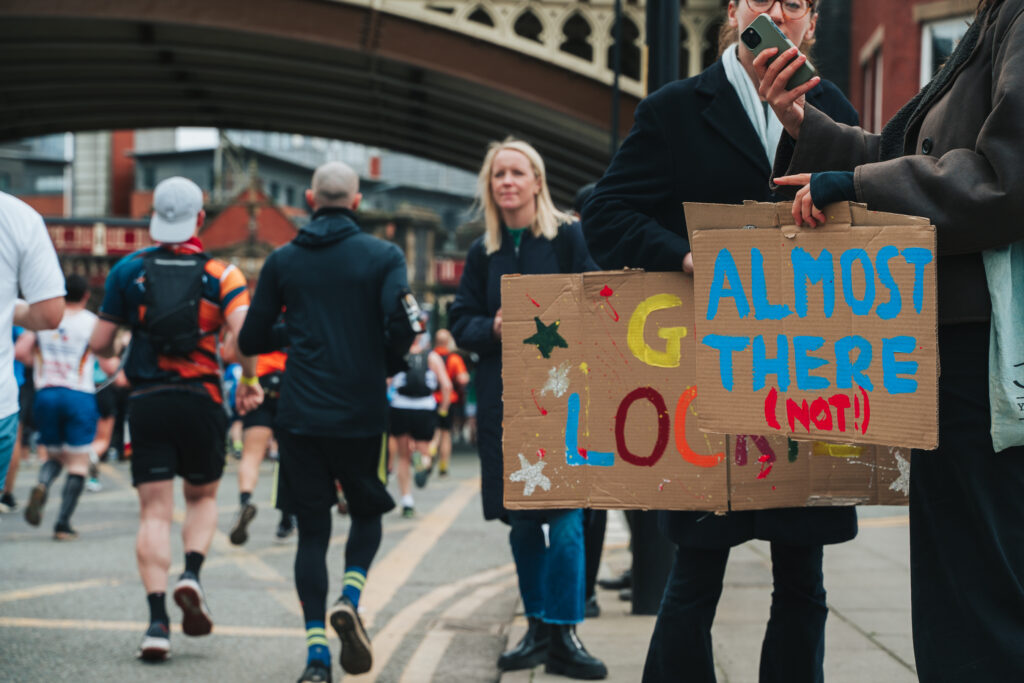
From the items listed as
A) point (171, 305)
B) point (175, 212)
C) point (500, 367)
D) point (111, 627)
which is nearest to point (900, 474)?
point (500, 367)

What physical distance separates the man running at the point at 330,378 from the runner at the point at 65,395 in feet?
16.3

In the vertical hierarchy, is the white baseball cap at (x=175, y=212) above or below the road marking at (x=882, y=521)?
above

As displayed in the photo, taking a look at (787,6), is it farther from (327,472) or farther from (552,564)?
(327,472)

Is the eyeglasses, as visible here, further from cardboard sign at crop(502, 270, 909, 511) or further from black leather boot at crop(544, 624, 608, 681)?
black leather boot at crop(544, 624, 608, 681)

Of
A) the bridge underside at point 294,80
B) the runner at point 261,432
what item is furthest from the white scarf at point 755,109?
the bridge underside at point 294,80

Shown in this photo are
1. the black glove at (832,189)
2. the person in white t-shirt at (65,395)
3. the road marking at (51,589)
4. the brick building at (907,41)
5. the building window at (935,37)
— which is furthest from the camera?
the building window at (935,37)

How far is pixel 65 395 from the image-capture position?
9531 millimetres

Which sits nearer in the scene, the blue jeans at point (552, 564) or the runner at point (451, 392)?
the blue jeans at point (552, 564)

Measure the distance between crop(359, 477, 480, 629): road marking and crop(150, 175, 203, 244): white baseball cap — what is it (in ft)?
7.04

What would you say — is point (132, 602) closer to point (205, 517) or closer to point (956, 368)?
point (205, 517)

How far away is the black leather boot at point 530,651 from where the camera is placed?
181 inches

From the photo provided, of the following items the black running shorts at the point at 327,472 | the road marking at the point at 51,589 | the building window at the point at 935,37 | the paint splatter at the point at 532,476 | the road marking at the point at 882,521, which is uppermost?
the building window at the point at 935,37

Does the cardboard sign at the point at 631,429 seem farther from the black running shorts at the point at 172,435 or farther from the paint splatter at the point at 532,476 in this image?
the black running shorts at the point at 172,435

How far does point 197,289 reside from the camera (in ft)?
17.3
